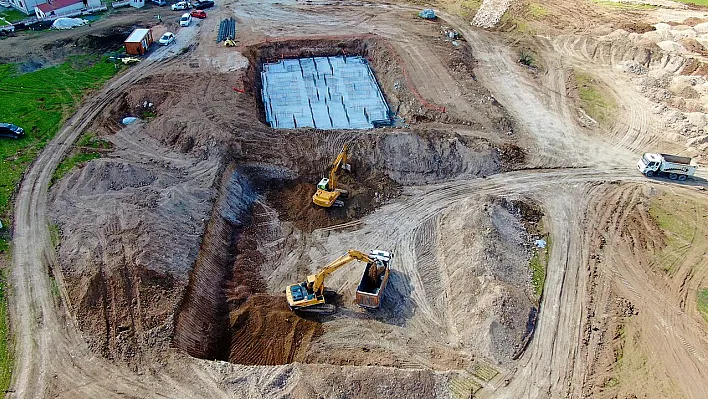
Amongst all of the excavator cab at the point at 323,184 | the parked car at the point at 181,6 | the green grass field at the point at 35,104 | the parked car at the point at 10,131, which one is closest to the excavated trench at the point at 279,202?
the excavator cab at the point at 323,184

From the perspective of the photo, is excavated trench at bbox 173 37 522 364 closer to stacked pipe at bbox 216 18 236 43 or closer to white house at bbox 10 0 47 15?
stacked pipe at bbox 216 18 236 43

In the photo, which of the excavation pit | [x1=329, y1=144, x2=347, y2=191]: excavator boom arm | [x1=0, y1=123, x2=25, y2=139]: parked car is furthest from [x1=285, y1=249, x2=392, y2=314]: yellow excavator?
[x1=0, y1=123, x2=25, y2=139]: parked car

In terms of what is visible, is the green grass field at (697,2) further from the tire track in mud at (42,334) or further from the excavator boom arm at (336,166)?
the tire track in mud at (42,334)

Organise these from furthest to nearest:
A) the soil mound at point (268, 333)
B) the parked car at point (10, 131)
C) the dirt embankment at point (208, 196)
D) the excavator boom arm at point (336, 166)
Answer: the parked car at point (10, 131) < the excavator boom arm at point (336, 166) < the dirt embankment at point (208, 196) < the soil mound at point (268, 333)

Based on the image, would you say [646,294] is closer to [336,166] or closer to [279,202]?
[336,166]

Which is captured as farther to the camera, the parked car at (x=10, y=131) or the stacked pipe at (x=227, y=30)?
the stacked pipe at (x=227, y=30)
